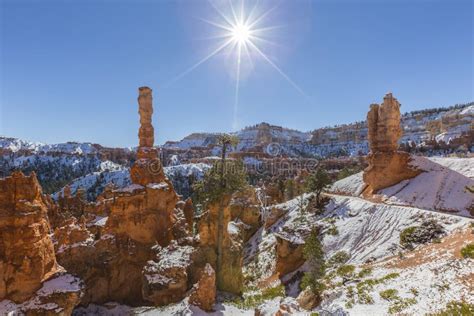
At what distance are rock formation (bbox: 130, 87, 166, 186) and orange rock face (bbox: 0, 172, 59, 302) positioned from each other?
1053 centimetres

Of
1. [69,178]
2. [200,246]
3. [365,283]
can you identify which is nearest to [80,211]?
[200,246]

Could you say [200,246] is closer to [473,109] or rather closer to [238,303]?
[238,303]

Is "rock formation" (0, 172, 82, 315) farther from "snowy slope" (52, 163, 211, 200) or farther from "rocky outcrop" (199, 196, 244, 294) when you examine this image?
"snowy slope" (52, 163, 211, 200)

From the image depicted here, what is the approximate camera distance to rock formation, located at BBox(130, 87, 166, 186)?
2788 centimetres

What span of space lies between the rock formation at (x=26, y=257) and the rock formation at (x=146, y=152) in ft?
34.4

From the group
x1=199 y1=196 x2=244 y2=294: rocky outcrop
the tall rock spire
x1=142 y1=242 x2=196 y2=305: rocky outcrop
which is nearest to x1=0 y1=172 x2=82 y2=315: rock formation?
x1=142 y1=242 x2=196 y2=305: rocky outcrop

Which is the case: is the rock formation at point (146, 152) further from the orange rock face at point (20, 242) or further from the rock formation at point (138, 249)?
the orange rock face at point (20, 242)

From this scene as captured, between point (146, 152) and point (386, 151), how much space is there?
28.3m

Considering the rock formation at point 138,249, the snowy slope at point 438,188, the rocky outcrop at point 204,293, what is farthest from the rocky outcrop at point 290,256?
the snowy slope at point 438,188

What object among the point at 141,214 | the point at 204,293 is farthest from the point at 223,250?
the point at 141,214

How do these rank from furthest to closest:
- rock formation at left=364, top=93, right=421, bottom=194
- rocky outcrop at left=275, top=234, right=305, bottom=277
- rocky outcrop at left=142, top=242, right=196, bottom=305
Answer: rock formation at left=364, top=93, right=421, bottom=194 < rocky outcrop at left=275, top=234, right=305, bottom=277 < rocky outcrop at left=142, top=242, right=196, bottom=305

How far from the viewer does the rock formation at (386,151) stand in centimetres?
3369

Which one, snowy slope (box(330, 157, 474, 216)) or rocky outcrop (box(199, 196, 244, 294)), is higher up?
snowy slope (box(330, 157, 474, 216))

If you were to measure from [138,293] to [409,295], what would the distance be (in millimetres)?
21200
